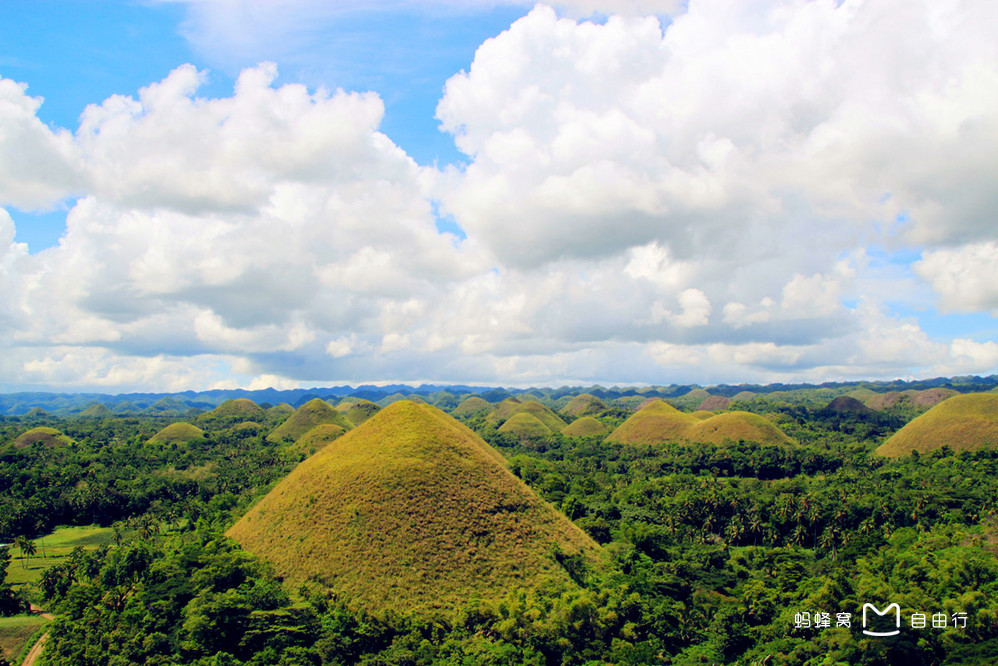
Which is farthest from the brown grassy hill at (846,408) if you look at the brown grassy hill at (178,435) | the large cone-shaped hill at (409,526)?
the brown grassy hill at (178,435)

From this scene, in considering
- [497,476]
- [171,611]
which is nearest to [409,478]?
[497,476]

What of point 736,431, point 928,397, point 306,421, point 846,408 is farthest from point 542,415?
point 928,397

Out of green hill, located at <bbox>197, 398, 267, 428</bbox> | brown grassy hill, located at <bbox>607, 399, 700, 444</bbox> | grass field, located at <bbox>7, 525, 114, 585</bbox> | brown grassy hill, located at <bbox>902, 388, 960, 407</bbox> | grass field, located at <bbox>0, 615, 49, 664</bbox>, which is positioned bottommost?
grass field, located at <bbox>7, 525, 114, 585</bbox>

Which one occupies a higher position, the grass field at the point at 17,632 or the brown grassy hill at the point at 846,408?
the brown grassy hill at the point at 846,408

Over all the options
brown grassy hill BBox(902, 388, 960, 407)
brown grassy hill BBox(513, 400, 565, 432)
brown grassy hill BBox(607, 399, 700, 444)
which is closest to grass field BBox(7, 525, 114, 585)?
brown grassy hill BBox(607, 399, 700, 444)

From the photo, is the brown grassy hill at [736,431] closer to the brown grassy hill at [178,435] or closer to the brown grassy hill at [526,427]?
the brown grassy hill at [526,427]

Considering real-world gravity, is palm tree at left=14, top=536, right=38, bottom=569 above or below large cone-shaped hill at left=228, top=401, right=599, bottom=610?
below

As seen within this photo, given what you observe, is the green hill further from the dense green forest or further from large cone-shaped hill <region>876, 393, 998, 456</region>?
large cone-shaped hill <region>876, 393, 998, 456</region>
